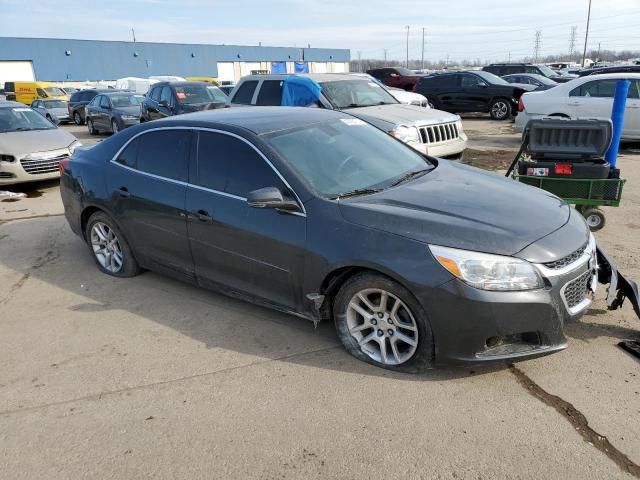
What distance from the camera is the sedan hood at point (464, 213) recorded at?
10.4ft

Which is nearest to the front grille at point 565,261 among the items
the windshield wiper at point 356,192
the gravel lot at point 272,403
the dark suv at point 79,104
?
the gravel lot at point 272,403

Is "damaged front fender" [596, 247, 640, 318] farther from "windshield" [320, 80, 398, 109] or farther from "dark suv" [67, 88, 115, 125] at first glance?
"dark suv" [67, 88, 115, 125]

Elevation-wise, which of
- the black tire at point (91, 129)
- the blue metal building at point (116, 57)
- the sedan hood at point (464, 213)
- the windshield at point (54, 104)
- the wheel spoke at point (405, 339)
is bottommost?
the black tire at point (91, 129)

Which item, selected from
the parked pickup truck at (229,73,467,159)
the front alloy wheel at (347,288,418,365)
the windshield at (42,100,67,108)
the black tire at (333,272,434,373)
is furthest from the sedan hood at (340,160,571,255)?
the windshield at (42,100,67,108)

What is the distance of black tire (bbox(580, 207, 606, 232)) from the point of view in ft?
20.0

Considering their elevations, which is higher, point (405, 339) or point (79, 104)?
point (79, 104)

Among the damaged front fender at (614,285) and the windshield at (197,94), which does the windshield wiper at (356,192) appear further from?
the windshield at (197,94)

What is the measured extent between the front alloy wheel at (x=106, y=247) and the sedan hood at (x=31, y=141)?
16.5 ft

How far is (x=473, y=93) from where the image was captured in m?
19.0

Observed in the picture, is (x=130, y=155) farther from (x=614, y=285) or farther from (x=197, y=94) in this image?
(x=197, y=94)

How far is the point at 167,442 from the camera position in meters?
2.90

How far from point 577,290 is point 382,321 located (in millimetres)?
1216

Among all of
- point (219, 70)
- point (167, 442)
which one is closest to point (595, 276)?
point (167, 442)

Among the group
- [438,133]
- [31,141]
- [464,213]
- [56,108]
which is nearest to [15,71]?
[56,108]
